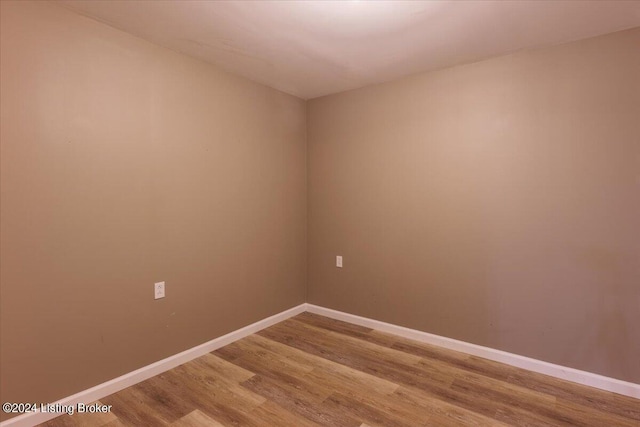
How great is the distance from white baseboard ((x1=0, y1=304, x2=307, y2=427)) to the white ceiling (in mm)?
2132

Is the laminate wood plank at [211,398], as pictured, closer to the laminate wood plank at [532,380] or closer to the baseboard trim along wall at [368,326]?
the baseboard trim along wall at [368,326]

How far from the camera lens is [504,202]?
2426 millimetres

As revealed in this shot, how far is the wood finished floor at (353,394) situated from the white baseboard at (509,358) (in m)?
0.05

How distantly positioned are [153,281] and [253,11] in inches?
70.1

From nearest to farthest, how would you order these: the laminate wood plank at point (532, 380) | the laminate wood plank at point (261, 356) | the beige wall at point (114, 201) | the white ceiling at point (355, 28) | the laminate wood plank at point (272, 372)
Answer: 1. the beige wall at point (114, 201)
2. the white ceiling at point (355, 28)
3. the laminate wood plank at point (532, 380)
4. the laminate wood plank at point (272, 372)
5. the laminate wood plank at point (261, 356)

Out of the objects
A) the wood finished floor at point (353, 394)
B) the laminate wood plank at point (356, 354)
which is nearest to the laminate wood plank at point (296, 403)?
the wood finished floor at point (353, 394)

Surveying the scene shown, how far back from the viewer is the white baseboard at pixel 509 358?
2080 mm

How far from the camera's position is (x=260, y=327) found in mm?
3025

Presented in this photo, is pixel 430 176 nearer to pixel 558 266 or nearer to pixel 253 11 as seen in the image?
pixel 558 266

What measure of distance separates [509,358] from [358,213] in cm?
161

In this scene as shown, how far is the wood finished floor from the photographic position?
1.81 m

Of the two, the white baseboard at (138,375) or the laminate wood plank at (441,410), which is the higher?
the white baseboard at (138,375)

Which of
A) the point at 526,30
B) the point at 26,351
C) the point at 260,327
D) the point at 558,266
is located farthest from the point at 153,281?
the point at 526,30

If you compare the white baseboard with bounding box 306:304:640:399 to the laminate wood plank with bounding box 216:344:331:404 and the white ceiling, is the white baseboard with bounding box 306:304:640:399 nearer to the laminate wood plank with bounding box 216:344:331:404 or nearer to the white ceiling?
the laminate wood plank with bounding box 216:344:331:404
